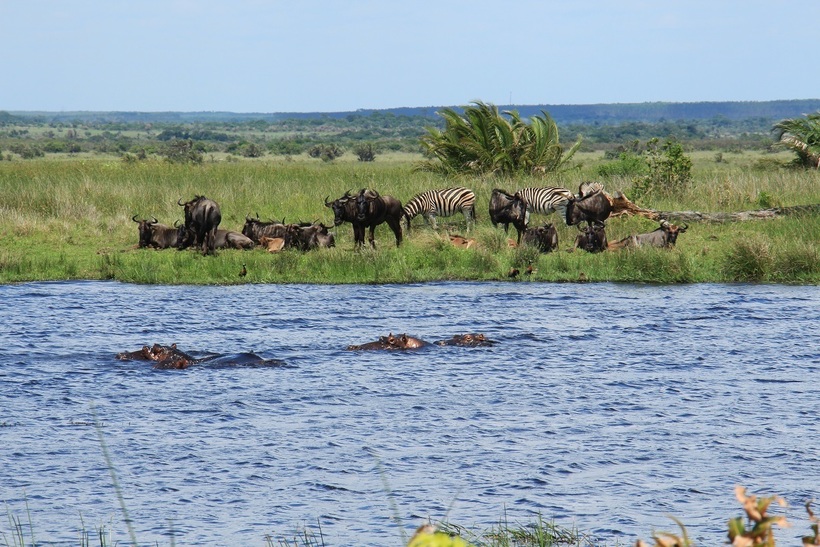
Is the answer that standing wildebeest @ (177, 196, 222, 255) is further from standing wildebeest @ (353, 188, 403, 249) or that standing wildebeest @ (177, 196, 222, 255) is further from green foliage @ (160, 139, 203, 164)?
green foliage @ (160, 139, 203, 164)

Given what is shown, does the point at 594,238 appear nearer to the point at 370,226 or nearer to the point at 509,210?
the point at 509,210

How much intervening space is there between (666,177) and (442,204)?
22.9ft

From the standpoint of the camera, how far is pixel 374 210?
68.9ft

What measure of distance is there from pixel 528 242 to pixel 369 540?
14.5 m

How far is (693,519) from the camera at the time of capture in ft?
26.2

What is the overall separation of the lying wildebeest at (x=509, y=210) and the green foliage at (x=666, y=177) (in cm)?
570

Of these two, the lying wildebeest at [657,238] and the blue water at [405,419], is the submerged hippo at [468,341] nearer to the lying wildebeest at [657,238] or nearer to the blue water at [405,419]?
the blue water at [405,419]

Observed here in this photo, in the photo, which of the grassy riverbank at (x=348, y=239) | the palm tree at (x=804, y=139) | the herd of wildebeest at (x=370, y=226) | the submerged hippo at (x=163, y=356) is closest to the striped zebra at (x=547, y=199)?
the herd of wildebeest at (x=370, y=226)

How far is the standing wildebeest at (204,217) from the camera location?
68.0ft

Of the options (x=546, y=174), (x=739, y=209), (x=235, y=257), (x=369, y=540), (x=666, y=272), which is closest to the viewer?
(x=369, y=540)

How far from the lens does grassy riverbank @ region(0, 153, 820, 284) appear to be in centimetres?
2003

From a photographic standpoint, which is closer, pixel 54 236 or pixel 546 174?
pixel 54 236

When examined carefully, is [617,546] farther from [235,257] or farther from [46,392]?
[235,257]

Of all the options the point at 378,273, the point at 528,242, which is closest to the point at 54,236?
the point at 378,273
